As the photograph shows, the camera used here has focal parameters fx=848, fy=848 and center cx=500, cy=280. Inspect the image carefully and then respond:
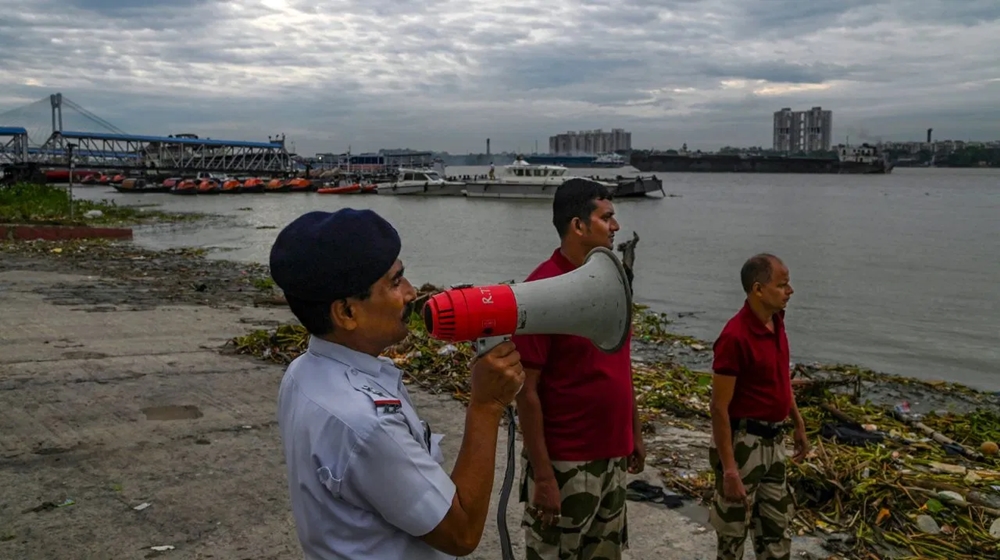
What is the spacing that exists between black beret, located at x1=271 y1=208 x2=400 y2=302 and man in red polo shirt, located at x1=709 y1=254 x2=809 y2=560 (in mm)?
2193

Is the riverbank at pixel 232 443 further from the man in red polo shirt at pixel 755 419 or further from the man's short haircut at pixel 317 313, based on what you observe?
the man's short haircut at pixel 317 313

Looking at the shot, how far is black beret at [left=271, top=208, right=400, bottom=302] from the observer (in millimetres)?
1688

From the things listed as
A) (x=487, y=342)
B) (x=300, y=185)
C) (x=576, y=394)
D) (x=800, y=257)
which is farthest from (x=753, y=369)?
(x=300, y=185)

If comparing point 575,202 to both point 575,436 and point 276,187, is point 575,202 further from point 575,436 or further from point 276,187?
point 276,187

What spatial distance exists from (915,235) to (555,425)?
37.8 metres

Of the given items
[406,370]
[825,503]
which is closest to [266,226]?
[406,370]

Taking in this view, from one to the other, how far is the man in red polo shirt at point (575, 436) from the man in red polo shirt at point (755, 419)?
1.78 ft

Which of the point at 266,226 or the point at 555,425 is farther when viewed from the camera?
the point at 266,226

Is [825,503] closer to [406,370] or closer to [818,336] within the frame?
[406,370]

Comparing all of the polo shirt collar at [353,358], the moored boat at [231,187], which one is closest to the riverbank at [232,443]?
the polo shirt collar at [353,358]

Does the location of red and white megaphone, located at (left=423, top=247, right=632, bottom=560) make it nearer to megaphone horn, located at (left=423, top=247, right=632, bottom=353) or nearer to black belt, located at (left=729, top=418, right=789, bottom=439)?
megaphone horn, located at (left=423, top=247, right=632, bottom=353)

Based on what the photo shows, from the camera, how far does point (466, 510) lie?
171 cm

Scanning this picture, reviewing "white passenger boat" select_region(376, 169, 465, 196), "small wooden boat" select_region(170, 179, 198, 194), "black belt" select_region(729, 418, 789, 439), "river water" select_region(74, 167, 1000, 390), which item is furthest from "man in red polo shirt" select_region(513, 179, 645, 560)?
"small wooden boat" select_region(170, 179, 198, 194)

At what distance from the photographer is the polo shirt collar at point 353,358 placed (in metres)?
1.73
